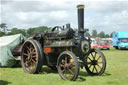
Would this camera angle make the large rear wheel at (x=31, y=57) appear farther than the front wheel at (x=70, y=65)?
Yes

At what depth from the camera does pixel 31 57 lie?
26.5 ft

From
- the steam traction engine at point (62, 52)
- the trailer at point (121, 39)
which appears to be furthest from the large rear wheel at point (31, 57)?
the trailer at point (121, 39)

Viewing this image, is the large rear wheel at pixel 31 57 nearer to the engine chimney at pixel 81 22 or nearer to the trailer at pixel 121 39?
the engine chimney at pixel 81 22

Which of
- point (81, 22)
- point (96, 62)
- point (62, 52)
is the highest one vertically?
point (81, 22)

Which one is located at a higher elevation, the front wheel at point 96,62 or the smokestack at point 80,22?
the smokestack at point 80,22

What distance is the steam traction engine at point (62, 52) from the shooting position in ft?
21.8

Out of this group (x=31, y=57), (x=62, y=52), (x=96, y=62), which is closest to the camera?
(x=62, y=52)

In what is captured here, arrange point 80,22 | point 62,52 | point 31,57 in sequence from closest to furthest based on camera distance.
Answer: point 62,52 → point 80,22 → point 31,57

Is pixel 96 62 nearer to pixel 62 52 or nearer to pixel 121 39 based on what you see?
pixel 62 52

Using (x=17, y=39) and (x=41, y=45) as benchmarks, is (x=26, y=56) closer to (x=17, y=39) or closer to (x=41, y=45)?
(x=41, y=45)

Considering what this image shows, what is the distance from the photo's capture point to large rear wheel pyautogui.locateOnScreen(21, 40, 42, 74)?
754 centimetres

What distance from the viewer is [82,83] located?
588 cm

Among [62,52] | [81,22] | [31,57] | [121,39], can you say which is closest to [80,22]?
[81,22]

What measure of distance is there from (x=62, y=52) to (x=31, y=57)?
199 centimetres
